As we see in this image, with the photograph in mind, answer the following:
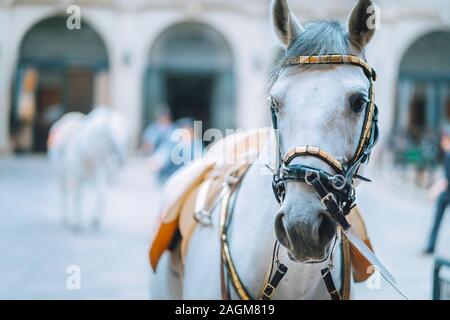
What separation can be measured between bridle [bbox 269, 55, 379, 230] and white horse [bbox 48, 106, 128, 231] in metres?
8.16

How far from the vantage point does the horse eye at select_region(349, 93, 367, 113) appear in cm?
226

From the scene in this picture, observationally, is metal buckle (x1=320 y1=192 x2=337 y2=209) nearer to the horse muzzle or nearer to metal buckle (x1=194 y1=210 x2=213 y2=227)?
the horse muzzle

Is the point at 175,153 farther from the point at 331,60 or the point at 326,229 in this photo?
the point at 326,229

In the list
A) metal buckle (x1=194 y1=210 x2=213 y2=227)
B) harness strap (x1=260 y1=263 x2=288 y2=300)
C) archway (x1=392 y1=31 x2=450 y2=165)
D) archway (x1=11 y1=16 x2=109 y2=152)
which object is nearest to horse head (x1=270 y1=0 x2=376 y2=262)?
harness strap (x1=260 y1=263 x2=288 y2=300)

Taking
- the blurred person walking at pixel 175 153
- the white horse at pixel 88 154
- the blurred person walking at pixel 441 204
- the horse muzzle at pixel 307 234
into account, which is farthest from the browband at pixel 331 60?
the white horse at pixel 88 154

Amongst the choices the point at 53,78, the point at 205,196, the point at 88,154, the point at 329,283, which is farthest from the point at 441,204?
the point at 53,78

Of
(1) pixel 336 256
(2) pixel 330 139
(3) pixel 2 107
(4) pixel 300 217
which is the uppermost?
(3) pixel 2 107

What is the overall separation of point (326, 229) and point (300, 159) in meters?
0.27

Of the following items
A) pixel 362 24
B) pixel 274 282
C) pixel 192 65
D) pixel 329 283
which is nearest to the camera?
pixel 362 24

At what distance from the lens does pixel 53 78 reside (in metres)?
22.4

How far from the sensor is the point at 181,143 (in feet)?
33.6

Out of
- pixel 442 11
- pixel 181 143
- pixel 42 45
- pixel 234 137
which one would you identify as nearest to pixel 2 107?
pixel 42 45
